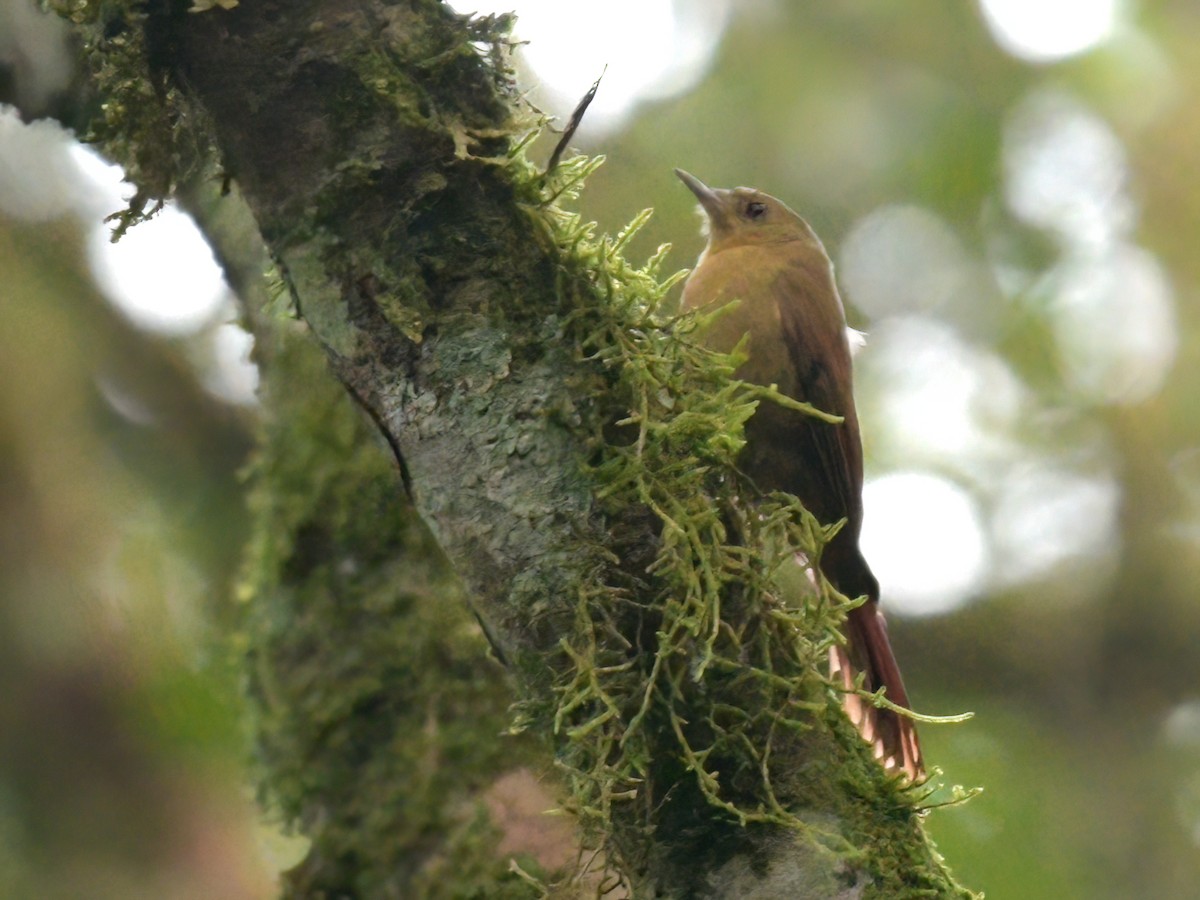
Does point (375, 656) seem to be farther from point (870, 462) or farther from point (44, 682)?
point (870, 462)

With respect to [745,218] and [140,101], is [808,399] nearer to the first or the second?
[745,218]

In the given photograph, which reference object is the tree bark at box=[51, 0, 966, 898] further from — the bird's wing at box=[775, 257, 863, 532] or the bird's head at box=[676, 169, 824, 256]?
the bird's head at box=[676, 169, 824, 256]

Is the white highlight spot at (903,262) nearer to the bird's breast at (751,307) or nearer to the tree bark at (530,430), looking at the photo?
the bird's breast at (751,307)

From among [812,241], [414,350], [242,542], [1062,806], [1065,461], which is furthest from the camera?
[1065,461]

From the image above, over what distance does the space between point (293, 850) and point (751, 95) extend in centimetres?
381

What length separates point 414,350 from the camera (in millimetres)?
1917

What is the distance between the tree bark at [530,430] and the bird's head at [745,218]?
186 cm

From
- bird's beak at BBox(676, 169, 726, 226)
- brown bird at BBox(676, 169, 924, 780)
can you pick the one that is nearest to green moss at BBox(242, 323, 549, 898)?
brown bird at BBox(676, 169, 924, 780)

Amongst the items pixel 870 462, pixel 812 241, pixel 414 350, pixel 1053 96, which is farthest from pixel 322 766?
pixel 1053 96

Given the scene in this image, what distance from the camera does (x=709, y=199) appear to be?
3.93 metres

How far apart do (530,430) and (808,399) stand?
158 cm

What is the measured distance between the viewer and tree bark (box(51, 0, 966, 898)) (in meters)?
1.78

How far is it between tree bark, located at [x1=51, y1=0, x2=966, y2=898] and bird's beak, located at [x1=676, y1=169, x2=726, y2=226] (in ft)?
6.07

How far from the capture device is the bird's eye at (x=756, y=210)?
3910 mm
